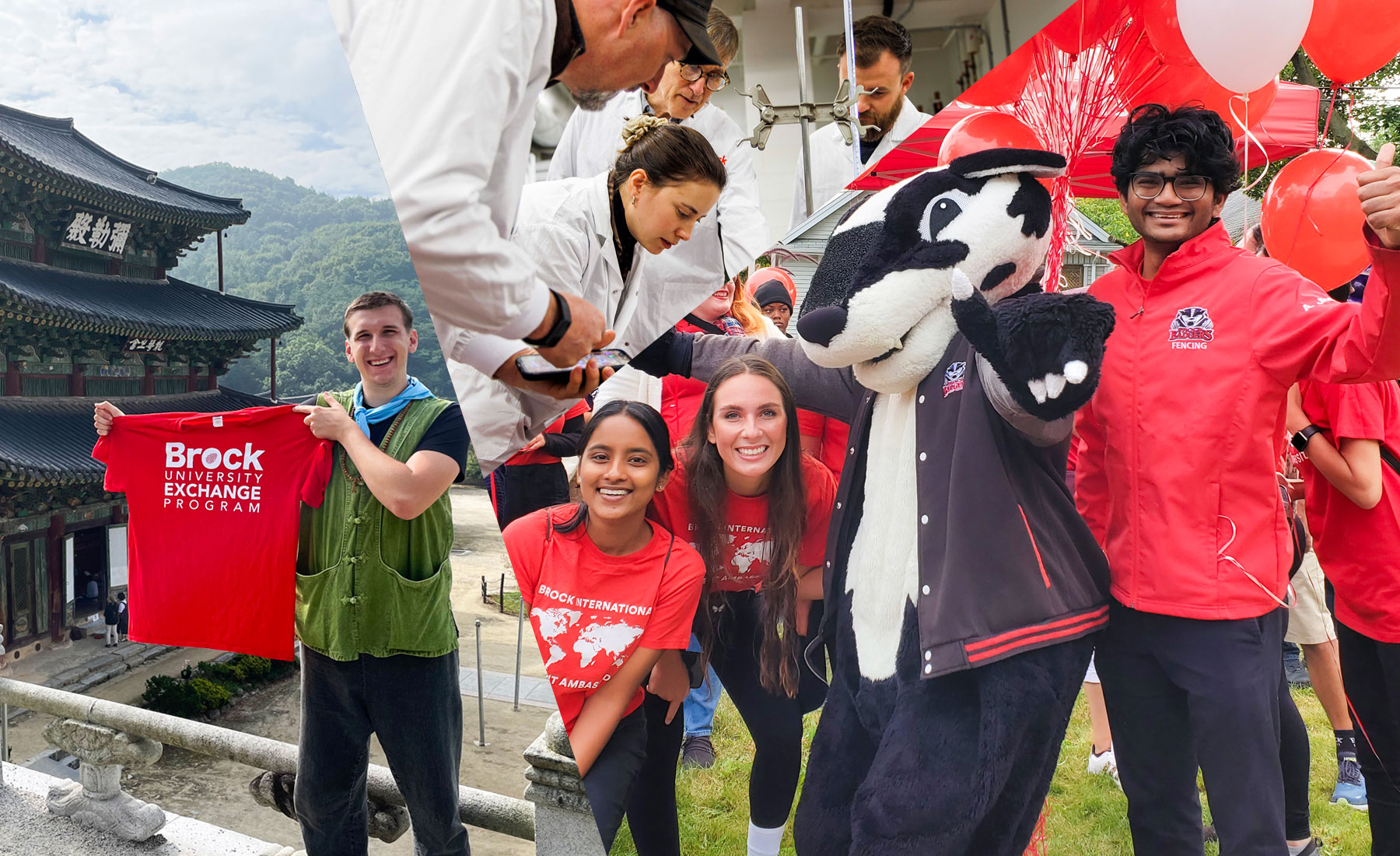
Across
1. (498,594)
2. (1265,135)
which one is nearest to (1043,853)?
(498,594)

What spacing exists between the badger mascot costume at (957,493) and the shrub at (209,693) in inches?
94.4

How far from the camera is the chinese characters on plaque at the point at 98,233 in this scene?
2.25 m

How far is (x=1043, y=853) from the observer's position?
1.38m

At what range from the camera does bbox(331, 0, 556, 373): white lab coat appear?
0.90 meters

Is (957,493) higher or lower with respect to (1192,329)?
lower

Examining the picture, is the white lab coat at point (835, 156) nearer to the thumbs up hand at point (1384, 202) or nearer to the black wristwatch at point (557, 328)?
the black wristwatch at point (557, 328)

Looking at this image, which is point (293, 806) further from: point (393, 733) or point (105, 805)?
point (105, 805)

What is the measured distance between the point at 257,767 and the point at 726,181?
7.78 ft

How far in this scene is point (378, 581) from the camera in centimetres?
213

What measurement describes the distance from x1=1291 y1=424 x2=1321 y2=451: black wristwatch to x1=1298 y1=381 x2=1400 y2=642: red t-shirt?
0.04 feet

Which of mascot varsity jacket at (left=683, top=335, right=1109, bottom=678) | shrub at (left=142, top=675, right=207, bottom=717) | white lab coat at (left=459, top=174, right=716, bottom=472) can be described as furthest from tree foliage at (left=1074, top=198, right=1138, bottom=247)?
shrub at (left=142, top=675, right=207, bottom=717)

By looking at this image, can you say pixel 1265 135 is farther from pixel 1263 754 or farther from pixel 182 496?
pixel 182 496

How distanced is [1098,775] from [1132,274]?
84 cm

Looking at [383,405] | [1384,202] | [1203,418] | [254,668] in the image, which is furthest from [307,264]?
[1384,202]
